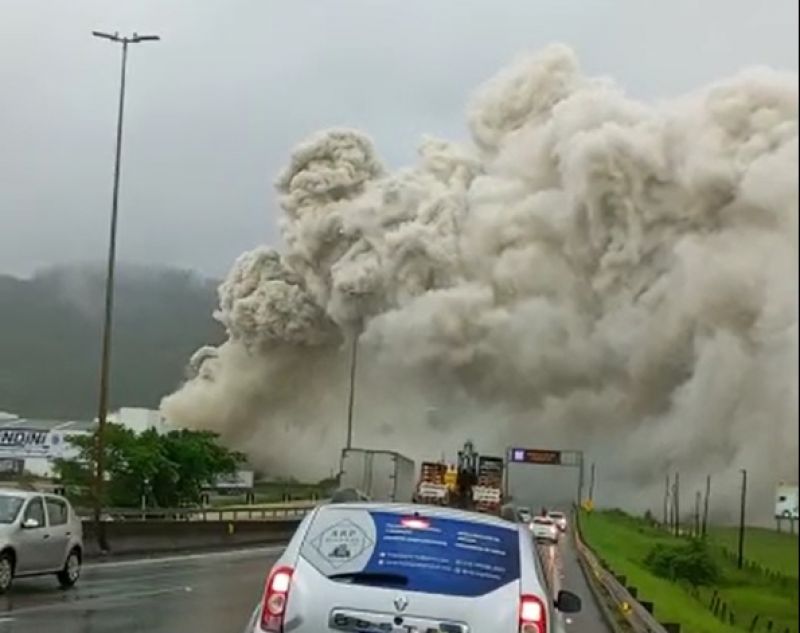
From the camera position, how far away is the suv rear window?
795 centimetres

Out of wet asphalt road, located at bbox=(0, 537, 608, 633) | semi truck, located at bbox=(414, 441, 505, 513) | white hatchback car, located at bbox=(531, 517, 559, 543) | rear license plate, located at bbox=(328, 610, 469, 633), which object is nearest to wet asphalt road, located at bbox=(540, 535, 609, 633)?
wet asphalt road, located at bbox=(0, 537, 608, 633)

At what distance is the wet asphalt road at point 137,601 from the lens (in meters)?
15.3

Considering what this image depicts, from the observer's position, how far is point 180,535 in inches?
1453

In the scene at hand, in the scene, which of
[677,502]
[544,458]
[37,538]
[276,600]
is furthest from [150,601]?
[544,458]

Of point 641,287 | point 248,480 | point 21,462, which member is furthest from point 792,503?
point 248,480

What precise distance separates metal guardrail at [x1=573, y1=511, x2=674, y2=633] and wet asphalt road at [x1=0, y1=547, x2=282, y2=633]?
4419 millimetres

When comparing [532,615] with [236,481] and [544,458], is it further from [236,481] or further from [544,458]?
[236,481]

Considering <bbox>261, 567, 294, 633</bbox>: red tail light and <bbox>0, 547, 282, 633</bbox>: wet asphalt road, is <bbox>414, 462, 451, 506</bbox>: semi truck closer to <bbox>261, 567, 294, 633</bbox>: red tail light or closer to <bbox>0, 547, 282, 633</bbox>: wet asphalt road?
<bbox>0, 547, 282, 633</bbox>: wet asphalt road

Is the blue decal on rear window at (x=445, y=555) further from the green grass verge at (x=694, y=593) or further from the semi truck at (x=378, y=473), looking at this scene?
the semi truck at (x=378, y=473)

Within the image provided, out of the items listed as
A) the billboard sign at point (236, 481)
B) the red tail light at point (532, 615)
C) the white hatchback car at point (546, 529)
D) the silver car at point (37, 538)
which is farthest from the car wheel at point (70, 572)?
the billboard sign at point (236, 481)

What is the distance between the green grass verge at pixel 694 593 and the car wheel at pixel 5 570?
26.4 feet

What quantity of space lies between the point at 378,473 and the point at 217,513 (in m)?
6.08

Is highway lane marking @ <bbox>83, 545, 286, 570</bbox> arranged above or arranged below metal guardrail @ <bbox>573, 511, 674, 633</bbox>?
below

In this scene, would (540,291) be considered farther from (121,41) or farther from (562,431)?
(121,41)
